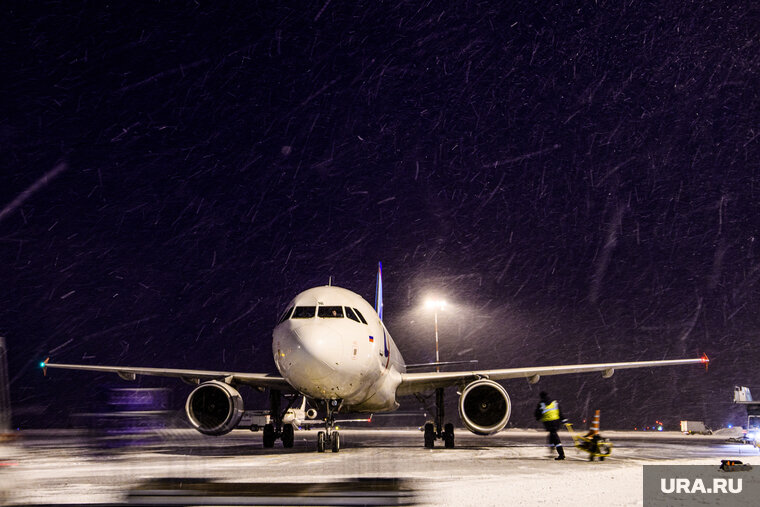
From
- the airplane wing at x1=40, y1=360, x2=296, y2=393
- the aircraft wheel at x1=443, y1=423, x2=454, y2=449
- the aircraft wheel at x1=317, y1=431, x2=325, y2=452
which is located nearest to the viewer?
the aircraft wheel at x1=317, y1=431, x2=325, y2=452

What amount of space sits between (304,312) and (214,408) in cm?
469

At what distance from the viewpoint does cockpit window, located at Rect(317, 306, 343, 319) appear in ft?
52.1

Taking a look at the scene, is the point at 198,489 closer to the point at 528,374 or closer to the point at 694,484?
the point at 694,484

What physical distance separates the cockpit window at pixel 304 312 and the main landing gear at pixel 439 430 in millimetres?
7901

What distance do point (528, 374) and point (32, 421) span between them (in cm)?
7556

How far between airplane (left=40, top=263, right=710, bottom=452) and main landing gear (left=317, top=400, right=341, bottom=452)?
0.09 feet

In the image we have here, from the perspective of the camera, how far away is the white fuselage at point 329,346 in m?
15.0

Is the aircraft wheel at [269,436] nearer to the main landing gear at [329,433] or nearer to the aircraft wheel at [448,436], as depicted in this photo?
the main landing gear at [329,433]

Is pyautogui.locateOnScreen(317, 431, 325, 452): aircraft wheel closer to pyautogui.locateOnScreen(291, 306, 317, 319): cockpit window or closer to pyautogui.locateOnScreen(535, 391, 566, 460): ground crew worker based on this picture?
pyautogui.locateOnScreen(291, 306, 317, 319): cockpit window

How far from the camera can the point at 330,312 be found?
1605 cm

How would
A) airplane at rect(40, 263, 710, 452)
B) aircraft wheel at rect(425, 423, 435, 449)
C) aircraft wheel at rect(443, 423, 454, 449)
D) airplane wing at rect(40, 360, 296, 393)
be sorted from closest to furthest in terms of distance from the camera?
airplane at rect(40, 263, 710, 452) < airplane wing at rect(40, 360, 296, 393) < aircraft wheel at rect(443, 423, 454, 449) < aircraft wheel at rect(425, 423, 435, 449)

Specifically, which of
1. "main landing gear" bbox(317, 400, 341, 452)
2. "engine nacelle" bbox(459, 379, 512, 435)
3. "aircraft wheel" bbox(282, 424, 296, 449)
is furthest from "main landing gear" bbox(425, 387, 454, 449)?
"main landing gear" bbox(317, 400, 341, 452)

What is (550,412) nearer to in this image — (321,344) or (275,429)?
(321,344)
